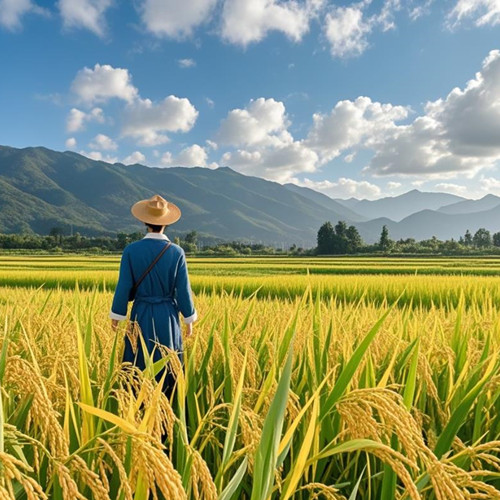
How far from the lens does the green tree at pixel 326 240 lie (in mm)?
92625

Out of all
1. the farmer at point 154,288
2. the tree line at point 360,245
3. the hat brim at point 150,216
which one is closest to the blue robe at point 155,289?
the farmer at point 154,288

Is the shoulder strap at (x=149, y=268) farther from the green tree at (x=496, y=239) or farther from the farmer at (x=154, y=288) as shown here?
the green tree at (x=496, y=239)

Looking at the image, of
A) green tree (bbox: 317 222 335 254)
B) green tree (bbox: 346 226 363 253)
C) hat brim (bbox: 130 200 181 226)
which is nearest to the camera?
hat brim (bbox: 130 200 181 226)

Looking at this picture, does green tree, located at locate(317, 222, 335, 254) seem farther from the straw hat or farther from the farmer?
the farmer

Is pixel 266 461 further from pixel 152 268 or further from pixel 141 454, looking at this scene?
pixel 152 268

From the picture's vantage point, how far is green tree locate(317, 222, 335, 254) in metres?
92.6

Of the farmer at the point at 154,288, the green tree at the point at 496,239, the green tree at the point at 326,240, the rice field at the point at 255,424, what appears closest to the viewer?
the rice field at the point at 255,424

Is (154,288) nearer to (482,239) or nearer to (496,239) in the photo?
(496,239)

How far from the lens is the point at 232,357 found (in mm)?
2301

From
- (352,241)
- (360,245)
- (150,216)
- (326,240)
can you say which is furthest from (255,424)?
(352,241)

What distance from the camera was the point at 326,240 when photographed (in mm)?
94625

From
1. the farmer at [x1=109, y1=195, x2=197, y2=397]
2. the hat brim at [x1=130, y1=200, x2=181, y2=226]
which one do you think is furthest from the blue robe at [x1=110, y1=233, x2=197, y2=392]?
the hat brim at [x1=130, y1=200, x2=181, y2=226]

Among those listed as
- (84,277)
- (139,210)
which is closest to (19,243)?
(84,277)

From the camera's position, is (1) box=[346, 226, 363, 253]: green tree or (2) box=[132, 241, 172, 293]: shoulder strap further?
(1) box=[346, 226, 363, 253]: green tree
